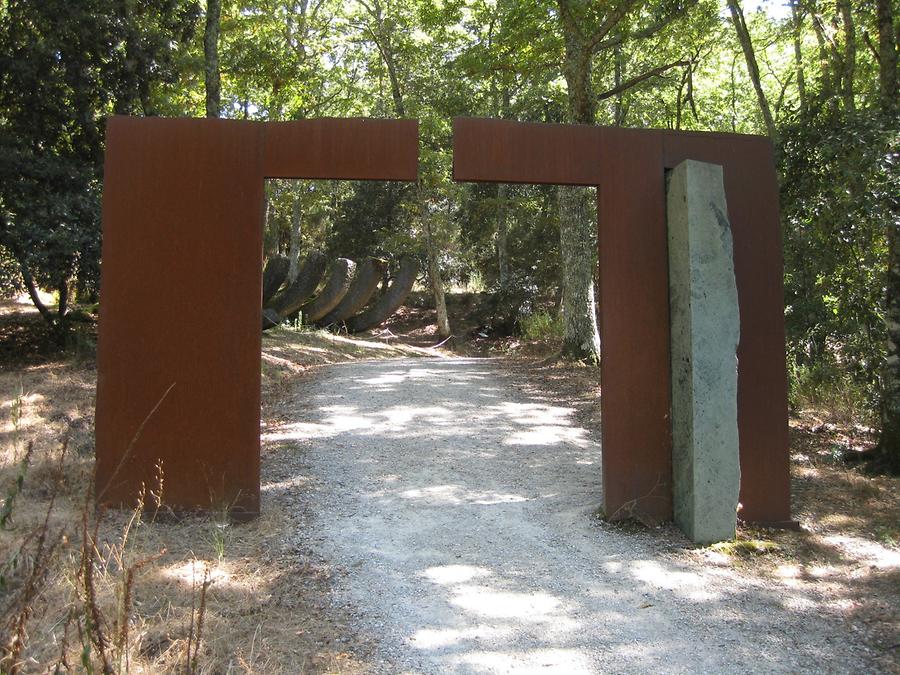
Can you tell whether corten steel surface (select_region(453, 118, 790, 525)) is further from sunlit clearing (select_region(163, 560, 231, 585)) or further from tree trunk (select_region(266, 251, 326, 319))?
tree trunk (select_region(266, 251, 326, 319))

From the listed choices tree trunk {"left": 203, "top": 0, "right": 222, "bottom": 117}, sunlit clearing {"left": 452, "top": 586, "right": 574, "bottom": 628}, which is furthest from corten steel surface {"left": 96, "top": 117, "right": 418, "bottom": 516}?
tree trunk {"left": 203, "top": 0, "right": 222, "bottom": 117}

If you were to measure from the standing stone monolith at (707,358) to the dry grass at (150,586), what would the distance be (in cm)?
240

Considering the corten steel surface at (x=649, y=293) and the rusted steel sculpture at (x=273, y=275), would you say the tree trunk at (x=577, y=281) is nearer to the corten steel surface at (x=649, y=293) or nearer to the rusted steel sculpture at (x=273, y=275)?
the corten steel surface at (x=649, y=293)

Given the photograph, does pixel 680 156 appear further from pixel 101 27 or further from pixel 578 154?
pixel 101 27

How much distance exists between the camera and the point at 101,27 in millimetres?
9945

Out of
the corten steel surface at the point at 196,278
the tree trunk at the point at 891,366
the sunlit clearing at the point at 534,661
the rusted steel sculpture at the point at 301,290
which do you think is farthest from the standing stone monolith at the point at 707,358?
the rusted steel sculpture at the point at 301,290

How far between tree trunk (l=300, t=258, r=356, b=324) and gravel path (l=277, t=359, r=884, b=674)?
35.6 feet

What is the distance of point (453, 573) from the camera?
418cm

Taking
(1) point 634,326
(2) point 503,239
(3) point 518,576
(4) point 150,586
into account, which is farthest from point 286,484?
(2) point 503,239

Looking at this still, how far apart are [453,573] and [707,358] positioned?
211 centimetres

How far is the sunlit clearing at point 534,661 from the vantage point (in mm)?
3182

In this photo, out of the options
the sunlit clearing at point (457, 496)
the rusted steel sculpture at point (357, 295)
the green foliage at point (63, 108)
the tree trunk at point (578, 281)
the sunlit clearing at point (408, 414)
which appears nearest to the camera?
the sunlit clearing at point (457, 496)

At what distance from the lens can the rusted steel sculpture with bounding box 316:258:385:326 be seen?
1870 centimetres

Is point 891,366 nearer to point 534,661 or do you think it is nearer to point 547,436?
point 547,436
